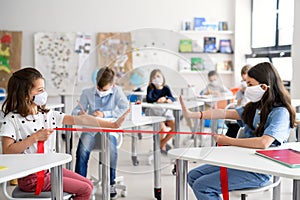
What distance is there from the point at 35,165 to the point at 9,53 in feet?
17.1

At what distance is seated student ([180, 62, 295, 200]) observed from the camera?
6.91ft

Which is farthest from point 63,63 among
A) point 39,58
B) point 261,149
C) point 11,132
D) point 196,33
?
point 261,149

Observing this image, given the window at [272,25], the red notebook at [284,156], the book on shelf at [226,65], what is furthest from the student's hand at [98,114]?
the book on shelf at [226,65]

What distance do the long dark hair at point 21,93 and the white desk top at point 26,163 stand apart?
13.5 inches

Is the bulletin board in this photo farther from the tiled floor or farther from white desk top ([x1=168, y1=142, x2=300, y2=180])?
white desk top ([x1=168, y1=142, x2=300, y2=180])

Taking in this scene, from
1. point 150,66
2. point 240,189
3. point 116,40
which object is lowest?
point 240,189

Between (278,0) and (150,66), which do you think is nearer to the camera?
(150,66)

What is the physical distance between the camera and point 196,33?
666cm

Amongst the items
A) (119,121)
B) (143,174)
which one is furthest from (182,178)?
(143,174)

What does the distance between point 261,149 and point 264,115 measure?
25cm

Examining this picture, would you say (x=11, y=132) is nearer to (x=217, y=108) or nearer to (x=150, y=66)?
(x=150, y=66)

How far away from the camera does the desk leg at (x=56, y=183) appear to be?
188 cm

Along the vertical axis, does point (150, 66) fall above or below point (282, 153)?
above

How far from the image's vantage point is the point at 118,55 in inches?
75.0
